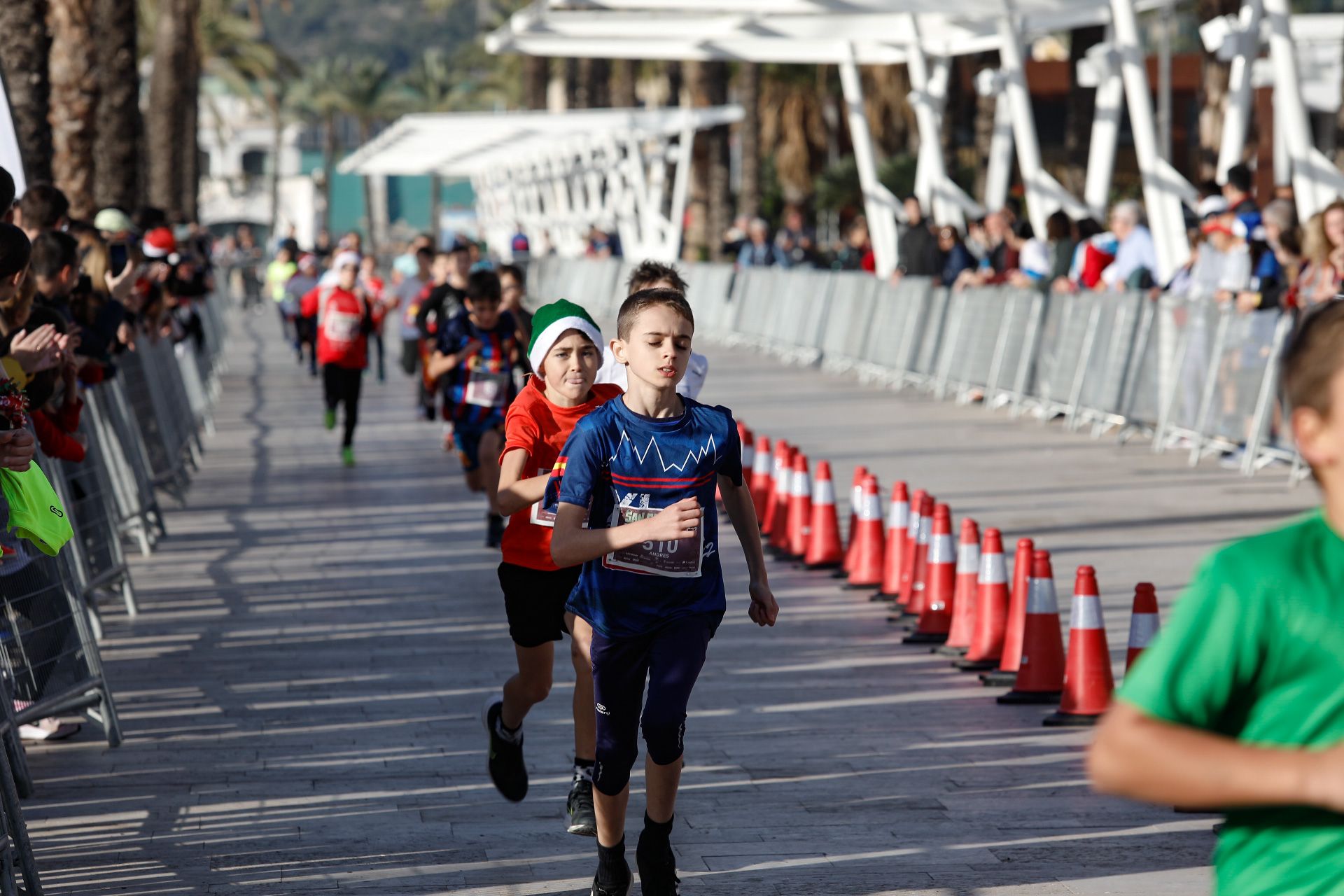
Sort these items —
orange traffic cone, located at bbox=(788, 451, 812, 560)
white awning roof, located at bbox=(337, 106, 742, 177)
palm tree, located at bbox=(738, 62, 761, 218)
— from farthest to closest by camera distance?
white awning roof, located at bbox=(337, 106, 742, 177) → palm tree, located at bbox=(738, 62, 761, 218) → orange traffic cone, located at bbox=(788, 451, 812, 560)

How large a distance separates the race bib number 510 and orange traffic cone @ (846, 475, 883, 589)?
5.55 meters

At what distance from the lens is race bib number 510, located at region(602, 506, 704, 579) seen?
4965 millimetres

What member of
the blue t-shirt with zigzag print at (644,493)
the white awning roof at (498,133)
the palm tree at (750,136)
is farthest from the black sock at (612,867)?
the white awning roof at (498,133)

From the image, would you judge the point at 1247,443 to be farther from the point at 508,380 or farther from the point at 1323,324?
the point at 1323,324

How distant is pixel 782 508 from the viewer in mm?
11828

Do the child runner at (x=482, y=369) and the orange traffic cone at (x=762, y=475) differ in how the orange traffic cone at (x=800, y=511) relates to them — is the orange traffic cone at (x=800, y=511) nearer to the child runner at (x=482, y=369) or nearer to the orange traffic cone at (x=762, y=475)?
the orange traffic cone at (x=762, y=475)

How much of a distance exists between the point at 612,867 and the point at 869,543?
219 inches

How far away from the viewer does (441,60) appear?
4427 inches

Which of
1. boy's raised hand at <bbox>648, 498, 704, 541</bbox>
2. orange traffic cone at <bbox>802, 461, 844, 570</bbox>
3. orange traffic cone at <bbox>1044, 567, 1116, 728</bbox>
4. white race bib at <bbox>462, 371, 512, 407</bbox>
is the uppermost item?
boy's raised hand at <bbox>648, 498, 704, 541</bbox>

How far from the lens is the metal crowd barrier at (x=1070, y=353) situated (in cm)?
1473

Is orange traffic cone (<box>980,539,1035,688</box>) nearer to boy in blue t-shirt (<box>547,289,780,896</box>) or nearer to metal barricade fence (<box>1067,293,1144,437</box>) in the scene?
boy in blue t-shirt (<box>547,289,780,896</box>)

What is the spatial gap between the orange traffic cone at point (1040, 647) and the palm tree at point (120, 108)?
1618cm

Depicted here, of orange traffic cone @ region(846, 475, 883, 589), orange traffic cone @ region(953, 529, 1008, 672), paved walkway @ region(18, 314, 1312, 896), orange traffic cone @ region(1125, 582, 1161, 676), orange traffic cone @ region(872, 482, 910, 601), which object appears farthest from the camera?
orange traffic cone @ region(846, 475, 883, 589)

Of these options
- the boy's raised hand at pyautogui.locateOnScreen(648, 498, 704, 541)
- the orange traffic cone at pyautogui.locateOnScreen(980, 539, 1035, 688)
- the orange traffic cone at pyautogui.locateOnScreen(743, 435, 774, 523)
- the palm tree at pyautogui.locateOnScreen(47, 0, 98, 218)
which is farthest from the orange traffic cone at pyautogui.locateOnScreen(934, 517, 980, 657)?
the palm tree at pyautogui.locateOnScreen(47, 0, 98, 218)
